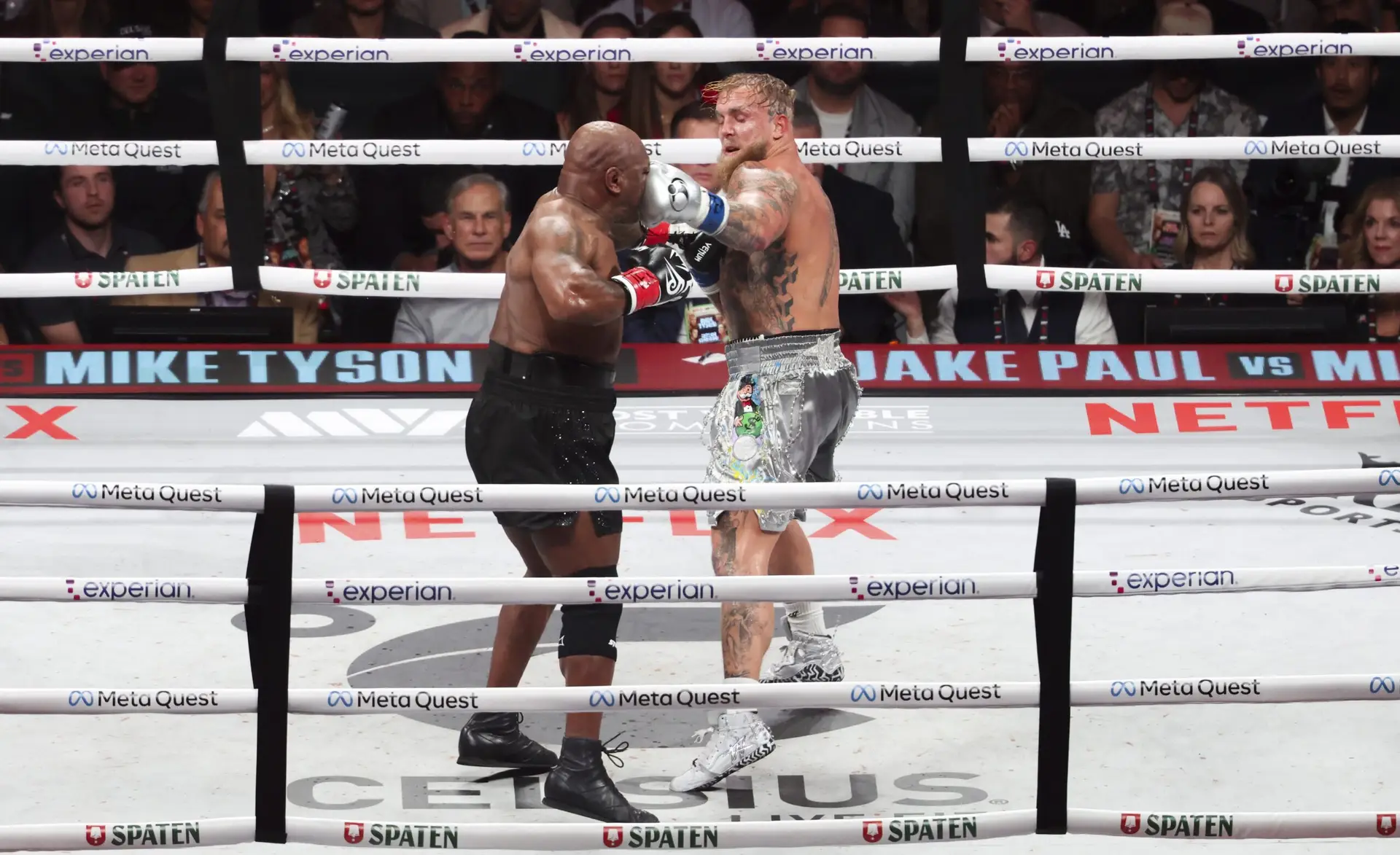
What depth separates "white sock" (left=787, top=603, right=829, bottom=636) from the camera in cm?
443

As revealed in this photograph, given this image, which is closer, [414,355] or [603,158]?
A: [603,158]

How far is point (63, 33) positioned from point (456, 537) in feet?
9.46

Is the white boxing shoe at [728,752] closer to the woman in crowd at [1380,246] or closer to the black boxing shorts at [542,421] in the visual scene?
the black boxing shorts at [542,421]

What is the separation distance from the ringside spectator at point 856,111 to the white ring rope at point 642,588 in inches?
135

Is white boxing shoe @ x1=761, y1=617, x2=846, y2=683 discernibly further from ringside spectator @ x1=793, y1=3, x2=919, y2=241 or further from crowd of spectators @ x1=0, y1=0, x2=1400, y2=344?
ringside spectator @ x1=793, y1=3, x2=919, y2=241

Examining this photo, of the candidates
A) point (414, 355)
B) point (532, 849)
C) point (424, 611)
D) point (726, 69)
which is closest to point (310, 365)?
point (414, 355)

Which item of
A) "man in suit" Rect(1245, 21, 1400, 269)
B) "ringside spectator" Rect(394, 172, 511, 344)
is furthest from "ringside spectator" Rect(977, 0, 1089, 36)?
"ringside spectator" Rect(394, 172, 511, 344)

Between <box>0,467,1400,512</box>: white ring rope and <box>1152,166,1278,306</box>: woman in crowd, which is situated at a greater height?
<box>1152,166,1278,306</box>: woman in crowd

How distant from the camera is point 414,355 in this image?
5.97 metres

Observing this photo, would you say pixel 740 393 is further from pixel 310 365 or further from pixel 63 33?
pixel 63 33

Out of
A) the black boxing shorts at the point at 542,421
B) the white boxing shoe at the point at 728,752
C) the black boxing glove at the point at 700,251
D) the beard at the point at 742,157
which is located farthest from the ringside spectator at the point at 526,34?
the white boxing shoe at the point at 728,752

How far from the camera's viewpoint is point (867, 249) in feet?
21.2

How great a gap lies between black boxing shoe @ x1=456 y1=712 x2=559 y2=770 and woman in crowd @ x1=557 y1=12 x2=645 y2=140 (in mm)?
3017

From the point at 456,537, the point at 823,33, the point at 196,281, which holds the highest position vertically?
the point at 823,33
